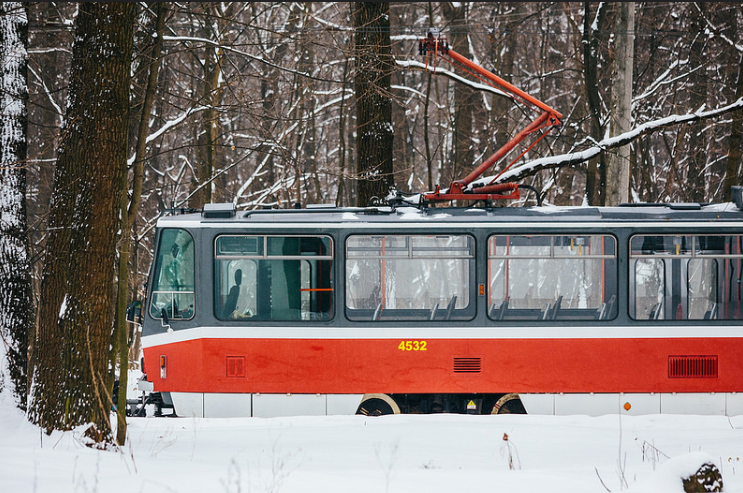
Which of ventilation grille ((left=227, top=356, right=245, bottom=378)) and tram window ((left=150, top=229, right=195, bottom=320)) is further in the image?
tram window ((left=150, top=229, right=195, bottom=320))

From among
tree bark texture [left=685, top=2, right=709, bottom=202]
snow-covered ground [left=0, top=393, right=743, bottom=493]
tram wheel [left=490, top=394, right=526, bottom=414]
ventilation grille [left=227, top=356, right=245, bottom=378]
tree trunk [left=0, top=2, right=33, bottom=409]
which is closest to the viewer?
snow-covered ground [left=0, top=393, right=743, bottom=493]

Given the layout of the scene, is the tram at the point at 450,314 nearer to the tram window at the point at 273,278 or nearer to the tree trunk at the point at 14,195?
the tram window at the point at 273,278

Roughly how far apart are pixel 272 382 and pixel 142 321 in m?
1.94

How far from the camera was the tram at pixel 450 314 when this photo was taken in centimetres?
1007

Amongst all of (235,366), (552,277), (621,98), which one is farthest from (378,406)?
(621,98)

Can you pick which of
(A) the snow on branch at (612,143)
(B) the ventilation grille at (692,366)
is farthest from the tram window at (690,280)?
(A) the snow on branch at (612,143)

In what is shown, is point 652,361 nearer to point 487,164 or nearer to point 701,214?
point 701,214

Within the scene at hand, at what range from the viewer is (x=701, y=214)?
10.3 meters

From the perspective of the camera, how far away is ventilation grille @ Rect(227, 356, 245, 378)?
33.0 ft

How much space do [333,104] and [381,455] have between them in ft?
53.9

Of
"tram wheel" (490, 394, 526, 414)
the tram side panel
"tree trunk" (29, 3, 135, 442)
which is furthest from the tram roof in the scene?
"tree trunk" (29, 3, 135, 442)

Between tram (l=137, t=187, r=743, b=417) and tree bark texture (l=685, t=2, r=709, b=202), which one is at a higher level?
tree bark texture (l=685, t=2, r=709, b=202)

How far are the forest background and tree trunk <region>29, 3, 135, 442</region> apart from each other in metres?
0.04

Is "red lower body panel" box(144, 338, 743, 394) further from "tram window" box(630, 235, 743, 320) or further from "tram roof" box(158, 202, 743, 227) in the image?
"tram roof" box(158, 202, 743, 227)
